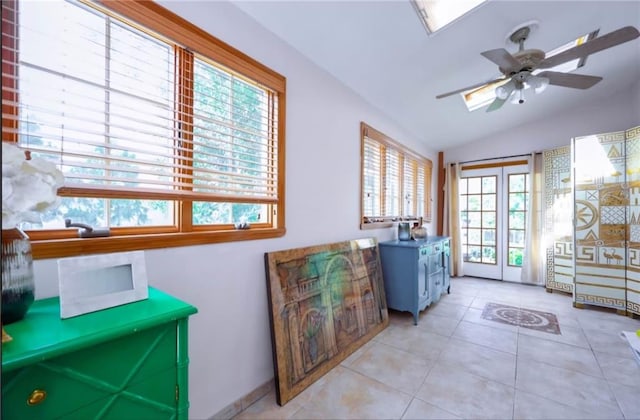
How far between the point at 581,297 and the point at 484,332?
1870mm

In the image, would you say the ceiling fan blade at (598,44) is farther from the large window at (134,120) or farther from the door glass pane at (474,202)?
the door glass pane at (474,202)

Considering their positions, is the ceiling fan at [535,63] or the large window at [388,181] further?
the large window at [388,181]

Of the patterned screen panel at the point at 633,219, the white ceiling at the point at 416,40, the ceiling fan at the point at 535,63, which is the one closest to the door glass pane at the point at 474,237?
the patterned screen panel at the point at 633,219

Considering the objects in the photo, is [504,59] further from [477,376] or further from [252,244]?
[477,376]

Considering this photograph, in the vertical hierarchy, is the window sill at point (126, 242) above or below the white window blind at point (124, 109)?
below

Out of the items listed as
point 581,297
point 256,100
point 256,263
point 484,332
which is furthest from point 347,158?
point 581,297

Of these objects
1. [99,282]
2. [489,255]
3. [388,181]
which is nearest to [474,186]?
[489,255]

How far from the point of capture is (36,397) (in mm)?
702

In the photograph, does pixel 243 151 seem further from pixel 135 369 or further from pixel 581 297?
pixel 581 297

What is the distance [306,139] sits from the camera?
7.41ft

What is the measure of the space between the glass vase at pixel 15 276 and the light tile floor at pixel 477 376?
4.52 feet

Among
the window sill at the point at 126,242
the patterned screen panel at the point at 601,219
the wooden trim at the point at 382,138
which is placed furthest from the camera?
the patterned screen panel at the point at 601,219

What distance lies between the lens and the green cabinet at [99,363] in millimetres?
686

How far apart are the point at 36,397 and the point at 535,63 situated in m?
3.24
